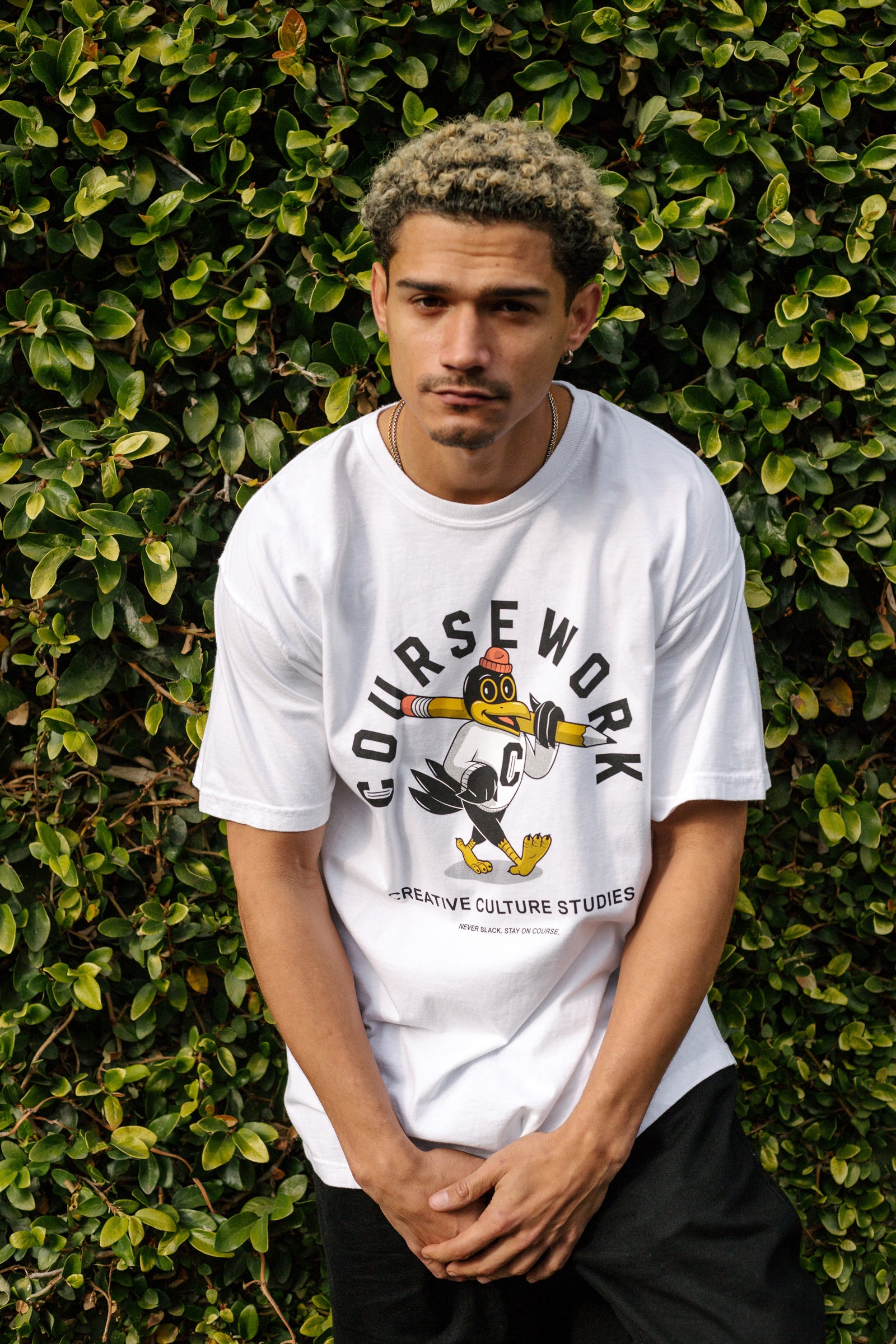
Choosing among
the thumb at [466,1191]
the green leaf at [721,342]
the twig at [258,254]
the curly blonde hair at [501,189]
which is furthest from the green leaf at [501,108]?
the thumb at [466,1191]

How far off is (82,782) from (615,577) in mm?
1238

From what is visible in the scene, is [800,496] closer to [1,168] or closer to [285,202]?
[285,202]

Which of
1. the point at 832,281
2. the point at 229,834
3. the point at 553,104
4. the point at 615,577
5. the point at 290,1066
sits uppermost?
the point at 553,104

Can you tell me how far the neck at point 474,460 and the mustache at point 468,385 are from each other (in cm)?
8

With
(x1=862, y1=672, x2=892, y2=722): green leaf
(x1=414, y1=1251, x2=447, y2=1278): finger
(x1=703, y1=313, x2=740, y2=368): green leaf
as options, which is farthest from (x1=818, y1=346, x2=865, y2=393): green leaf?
(x1=414, y1=1251, x2=447, y2=1278): finger

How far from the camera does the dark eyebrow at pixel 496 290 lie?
157 centimetres

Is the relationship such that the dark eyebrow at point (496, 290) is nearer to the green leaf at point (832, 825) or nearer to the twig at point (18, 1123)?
the green leaf at point (832, 825)

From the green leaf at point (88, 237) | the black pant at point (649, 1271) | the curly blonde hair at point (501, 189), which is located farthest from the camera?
the green leaf at point (88, 237)

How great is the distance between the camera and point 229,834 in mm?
1854

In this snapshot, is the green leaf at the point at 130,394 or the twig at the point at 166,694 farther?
the twig at the point at 166,694

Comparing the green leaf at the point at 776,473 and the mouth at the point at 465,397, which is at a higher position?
the mouth at the point at 465,397

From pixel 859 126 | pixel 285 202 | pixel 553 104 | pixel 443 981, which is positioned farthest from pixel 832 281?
pixel 443 981

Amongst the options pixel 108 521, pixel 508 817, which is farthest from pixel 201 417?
pixel 508 817

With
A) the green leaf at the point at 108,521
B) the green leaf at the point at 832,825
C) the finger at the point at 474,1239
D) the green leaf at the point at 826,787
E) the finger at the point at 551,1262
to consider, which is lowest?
the finger at the point at 551,1262
